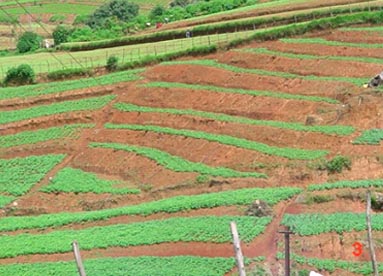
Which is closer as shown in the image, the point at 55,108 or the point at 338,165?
the point at 338,165

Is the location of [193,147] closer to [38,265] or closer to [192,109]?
[192,109]

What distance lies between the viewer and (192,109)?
158 feet

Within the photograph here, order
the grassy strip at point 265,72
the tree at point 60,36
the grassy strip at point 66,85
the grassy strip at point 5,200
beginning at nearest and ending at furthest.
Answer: the grassy strip at point 5,200
the grassy strip at point 265,72
the grassy strip at point 66,85
the tree at point 60,36

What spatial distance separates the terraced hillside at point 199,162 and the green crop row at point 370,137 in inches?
4.3

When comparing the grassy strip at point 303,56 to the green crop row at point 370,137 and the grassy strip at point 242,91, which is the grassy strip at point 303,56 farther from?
the green crop row at point 370,137

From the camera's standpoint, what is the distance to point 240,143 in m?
41.1

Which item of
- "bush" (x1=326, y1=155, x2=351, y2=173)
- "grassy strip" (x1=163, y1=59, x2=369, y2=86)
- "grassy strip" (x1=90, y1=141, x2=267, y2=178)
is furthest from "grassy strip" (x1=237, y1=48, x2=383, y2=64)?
"bush" (x1=326, y1=155, x2=351, y2=173)

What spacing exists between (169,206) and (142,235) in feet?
10.5

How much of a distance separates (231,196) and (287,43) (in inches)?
978

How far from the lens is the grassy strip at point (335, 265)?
25.2 meters

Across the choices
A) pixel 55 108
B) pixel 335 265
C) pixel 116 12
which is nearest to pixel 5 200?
pixel 55 108

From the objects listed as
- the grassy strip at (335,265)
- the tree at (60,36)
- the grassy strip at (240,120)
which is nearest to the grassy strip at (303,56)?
the grassy strip at (240,120)

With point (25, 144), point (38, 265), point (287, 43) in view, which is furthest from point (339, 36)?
point (38, 265)

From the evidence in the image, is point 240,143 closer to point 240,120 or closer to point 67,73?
point 240,120
